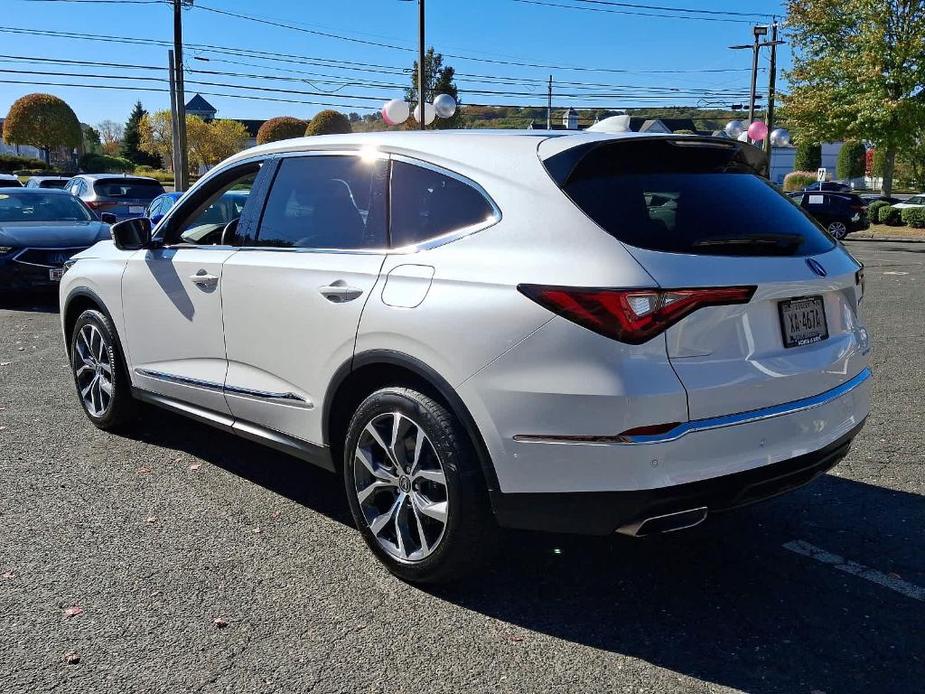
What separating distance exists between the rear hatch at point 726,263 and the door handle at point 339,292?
3.04 feet

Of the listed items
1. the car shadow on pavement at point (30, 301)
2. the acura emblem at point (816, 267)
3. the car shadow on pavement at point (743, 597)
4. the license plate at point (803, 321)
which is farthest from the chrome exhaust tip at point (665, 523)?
the car shadow on pavement at point (30, 301)

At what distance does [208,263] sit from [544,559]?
2.15 meters

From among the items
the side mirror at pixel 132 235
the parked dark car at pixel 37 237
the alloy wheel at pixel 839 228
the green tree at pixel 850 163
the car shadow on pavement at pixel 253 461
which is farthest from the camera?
the green tree at pixel 850 163

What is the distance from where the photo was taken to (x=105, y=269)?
17.4 ft

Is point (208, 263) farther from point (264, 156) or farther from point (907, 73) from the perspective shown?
point (907, 73)

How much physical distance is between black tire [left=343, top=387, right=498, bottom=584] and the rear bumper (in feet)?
0.37

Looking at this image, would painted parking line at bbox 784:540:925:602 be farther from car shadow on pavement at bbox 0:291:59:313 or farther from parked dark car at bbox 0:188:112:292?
parked dark car at bbox 0:188:112:292

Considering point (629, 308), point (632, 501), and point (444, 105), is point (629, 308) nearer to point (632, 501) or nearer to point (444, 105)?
point (632, 501)

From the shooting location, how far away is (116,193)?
60.3 ft

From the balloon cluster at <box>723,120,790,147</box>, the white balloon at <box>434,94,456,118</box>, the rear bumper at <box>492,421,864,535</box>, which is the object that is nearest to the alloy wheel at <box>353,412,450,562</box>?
the rear bumper at <box>492,421,864,535</box>

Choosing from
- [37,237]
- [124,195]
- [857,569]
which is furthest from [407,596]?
[124,195]

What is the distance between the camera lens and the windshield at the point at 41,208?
12.2 metres

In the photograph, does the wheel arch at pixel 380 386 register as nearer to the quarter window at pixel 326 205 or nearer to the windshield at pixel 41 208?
the quarter window at pixel 326 205

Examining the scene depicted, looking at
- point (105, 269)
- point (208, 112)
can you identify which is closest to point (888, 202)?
point (208, 112)
